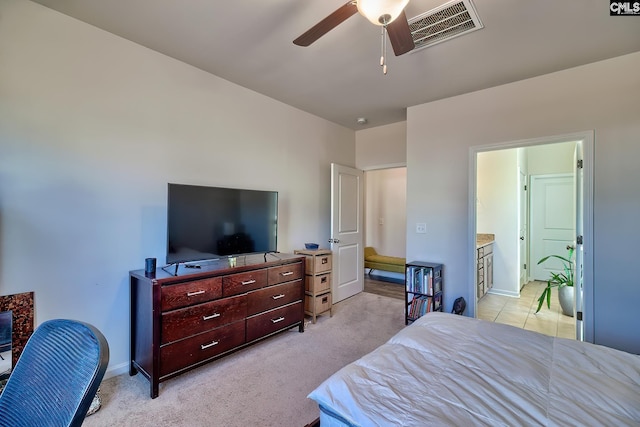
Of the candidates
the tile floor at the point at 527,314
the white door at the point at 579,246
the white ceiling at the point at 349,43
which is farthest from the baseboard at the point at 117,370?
the white door at the point at 579,246

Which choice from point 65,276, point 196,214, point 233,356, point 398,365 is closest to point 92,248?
point 65,276

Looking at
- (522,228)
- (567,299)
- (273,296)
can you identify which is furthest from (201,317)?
(522,228)

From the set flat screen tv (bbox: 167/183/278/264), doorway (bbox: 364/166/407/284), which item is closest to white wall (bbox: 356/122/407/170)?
doorway (bbox: 364/166/407/284)

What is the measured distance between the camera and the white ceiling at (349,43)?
1917 millimetres

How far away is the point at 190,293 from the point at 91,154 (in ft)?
4.32

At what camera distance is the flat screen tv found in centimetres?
233

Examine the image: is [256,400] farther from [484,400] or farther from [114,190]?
[114,190]

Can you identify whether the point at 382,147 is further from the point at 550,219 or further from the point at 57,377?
the point at 57,377

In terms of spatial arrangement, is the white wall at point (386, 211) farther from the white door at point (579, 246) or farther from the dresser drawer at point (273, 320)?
the dresser drawer at point (273, 320)

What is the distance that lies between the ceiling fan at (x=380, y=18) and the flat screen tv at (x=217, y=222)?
1.52m

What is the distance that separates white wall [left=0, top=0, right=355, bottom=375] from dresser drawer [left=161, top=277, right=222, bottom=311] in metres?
0.57

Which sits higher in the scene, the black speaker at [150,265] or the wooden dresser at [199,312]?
the black speaker at [150,265]

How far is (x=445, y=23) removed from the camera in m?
2.04

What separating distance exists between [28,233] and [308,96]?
2846 mm
